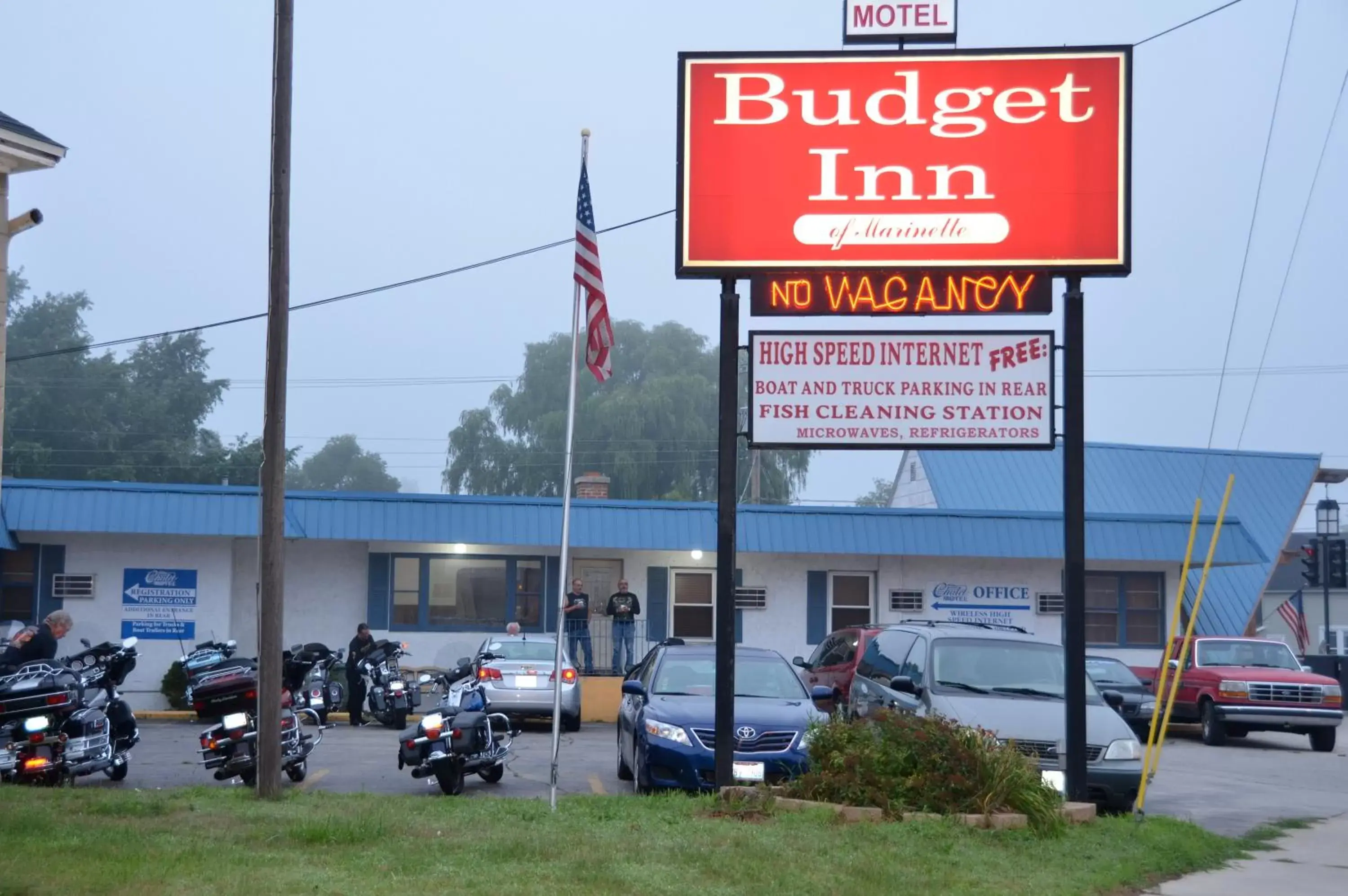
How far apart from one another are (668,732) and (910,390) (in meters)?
3.80

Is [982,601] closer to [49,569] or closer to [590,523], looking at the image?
[590,523]

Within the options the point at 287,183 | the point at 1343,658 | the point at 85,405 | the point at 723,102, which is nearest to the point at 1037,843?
the point at 723,102

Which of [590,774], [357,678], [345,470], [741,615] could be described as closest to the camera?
[590,774]

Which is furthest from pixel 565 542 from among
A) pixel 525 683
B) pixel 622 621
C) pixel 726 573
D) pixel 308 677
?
pixel 622 621

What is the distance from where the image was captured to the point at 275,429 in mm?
12484

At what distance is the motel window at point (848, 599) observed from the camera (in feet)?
92.0

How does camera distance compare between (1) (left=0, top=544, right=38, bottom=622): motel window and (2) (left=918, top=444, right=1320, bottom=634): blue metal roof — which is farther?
(2) (left=918, top=444, right=1320, bottom=634): blue metal roof

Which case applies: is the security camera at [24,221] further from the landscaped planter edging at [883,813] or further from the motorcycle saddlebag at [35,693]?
the landscaped planter edging at [883,813]

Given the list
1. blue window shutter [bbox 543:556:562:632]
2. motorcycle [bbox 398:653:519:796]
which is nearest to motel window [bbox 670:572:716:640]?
blue window shutter [bbox 543:556:562:632]

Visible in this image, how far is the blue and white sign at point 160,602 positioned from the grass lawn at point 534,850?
1381cm

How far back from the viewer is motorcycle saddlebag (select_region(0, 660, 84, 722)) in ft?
42.9

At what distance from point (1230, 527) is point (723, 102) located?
19.7m

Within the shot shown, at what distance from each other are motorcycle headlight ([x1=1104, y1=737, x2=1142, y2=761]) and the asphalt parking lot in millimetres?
911

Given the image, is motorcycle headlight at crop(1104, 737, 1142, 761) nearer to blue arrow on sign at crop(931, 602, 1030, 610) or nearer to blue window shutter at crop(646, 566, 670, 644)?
blue arrow on sign at crop(931, 602, 1030, 610)
